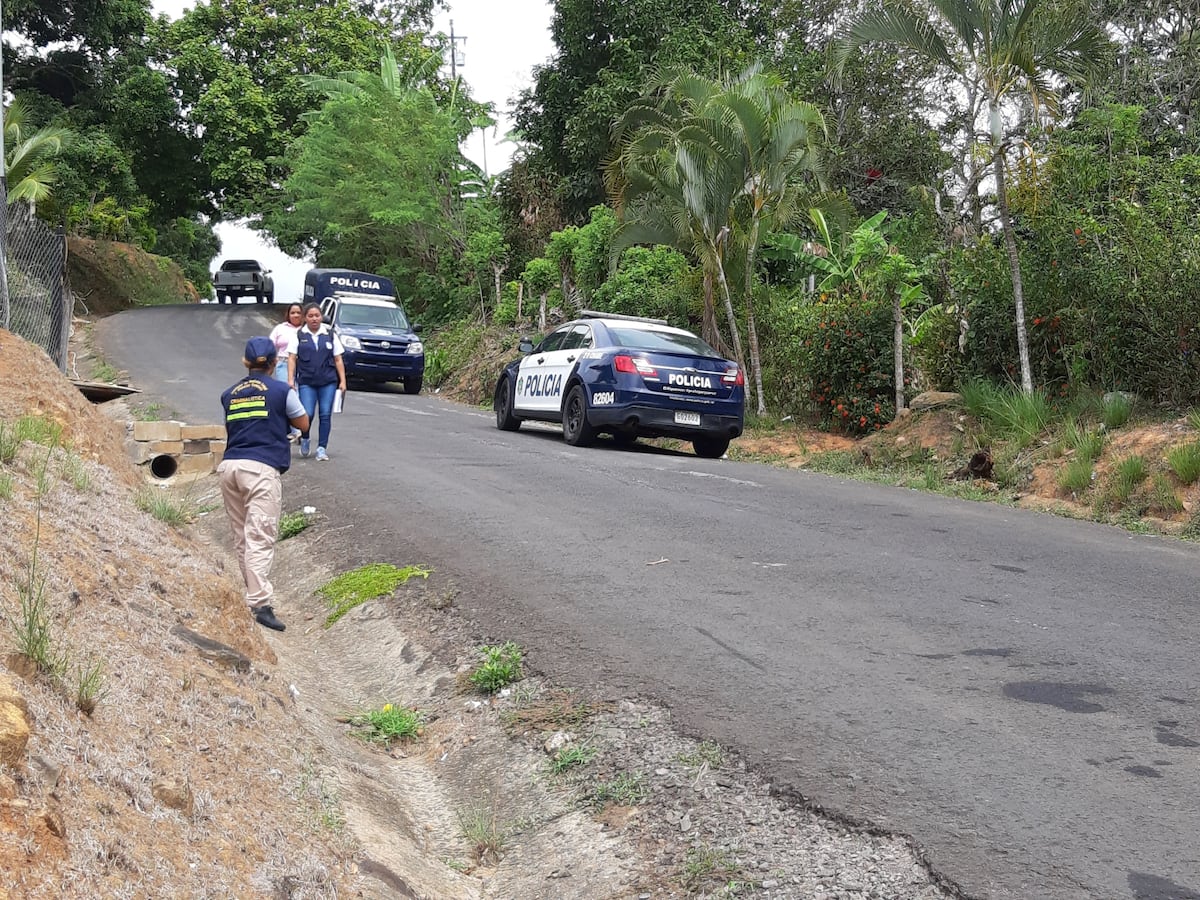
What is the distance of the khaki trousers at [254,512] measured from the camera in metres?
7.21

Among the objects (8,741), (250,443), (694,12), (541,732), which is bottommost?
(541,732)

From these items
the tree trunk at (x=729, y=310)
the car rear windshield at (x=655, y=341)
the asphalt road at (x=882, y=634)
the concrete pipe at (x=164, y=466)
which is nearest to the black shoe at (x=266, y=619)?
the asphalt road at (x=882, y=634)

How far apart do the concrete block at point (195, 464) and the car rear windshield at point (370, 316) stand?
1261cm

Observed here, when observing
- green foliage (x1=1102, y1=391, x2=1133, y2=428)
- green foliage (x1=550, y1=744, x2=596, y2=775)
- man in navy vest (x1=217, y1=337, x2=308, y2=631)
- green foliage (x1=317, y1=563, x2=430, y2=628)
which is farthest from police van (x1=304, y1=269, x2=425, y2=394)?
green foliage (x1=550, y1=744, x2=596, y2=775)

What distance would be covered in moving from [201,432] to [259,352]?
6.54 m

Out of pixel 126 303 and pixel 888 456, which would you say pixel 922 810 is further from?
pixel 126 303

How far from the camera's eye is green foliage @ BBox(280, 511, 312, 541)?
34.4ft

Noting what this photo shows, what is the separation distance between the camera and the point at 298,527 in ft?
34.6

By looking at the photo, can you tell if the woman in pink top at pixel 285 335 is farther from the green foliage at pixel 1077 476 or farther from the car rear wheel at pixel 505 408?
the green foliage at pixel 1077 476

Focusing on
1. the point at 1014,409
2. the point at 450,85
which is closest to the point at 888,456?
the point at 1014,409

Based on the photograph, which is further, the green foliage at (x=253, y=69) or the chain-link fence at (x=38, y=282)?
the green foliage at (x=253, y=69)

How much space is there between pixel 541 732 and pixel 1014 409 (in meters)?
9.69

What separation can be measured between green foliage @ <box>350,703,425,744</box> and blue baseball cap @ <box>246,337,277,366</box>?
A: 7.88 feet

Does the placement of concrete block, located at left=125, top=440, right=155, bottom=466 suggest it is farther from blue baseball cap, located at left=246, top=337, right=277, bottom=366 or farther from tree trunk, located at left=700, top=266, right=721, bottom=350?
tree trunk, located at left=700, top=266, right=721, bottom=350
